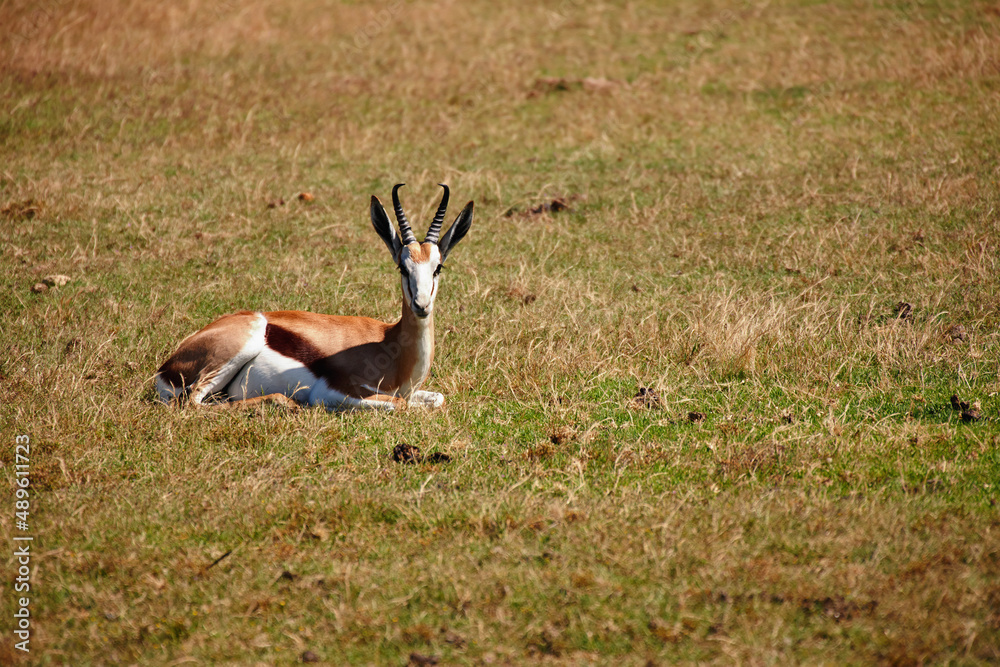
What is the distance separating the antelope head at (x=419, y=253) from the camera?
20.9 ft

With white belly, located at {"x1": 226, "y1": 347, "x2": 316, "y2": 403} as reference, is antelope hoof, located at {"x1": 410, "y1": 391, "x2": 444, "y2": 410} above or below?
below

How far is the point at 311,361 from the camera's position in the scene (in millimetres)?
6758

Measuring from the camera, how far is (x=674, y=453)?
5.72 meters

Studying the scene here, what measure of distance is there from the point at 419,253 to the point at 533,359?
143 centimetres

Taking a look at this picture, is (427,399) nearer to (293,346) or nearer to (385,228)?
(293,346)

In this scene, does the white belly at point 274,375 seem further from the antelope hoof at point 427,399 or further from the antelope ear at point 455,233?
the antelope ear at point 455,233

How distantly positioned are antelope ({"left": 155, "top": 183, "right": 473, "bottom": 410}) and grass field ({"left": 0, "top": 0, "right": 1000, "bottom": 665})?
30 centimetres

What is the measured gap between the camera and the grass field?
4.22 metres

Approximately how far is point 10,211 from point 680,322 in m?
8.58

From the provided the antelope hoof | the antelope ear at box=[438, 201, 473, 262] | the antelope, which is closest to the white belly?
the antelope

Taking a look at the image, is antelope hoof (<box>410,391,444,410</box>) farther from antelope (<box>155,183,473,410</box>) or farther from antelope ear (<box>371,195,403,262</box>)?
antelope ear (<box>371,195,403,262</box>)

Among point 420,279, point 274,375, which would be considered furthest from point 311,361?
point 420,279

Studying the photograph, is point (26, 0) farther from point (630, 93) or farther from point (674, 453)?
point (674, 453)

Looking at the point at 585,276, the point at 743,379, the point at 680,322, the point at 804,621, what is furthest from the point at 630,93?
the point at 804,621
